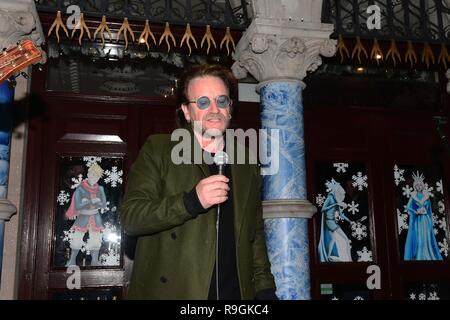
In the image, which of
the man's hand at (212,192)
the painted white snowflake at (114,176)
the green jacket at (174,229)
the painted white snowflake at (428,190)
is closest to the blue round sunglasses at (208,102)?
the green jacket at (174,229)

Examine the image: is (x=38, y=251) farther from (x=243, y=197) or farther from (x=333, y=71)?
(x=333, y=71)

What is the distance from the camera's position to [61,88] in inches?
172

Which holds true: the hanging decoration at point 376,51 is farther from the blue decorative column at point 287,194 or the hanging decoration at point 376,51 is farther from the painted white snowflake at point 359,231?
the painted white snowflake at point 359,231

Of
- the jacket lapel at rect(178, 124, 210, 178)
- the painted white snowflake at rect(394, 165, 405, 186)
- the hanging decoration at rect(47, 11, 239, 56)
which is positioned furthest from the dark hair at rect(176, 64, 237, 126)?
the painted white snowflake at rect(394, 165, 405, 186)

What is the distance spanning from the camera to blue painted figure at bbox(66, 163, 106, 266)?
4141 mm

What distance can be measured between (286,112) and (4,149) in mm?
2289

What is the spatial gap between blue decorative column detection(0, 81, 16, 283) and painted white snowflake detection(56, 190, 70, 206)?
0.70m

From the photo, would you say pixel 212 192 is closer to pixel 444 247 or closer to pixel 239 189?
pixel 239 189

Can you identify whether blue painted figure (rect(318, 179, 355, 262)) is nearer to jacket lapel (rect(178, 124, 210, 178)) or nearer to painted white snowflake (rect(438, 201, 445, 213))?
painted white snowflake (rect(438, 201, 445, 213))

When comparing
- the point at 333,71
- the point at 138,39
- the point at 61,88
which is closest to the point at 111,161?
the point at 61,88

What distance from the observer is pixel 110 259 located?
13.6ft

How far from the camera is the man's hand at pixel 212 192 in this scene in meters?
1.57
